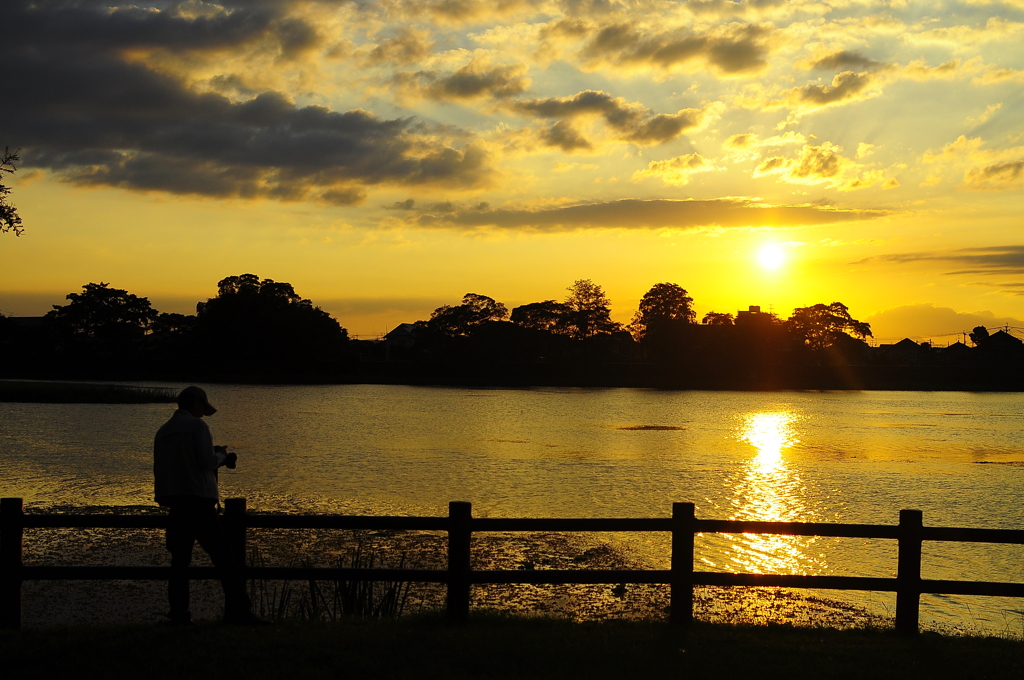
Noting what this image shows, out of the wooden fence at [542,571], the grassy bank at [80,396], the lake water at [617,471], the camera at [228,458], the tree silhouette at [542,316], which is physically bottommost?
the lake water at [617,471]

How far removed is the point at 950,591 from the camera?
840 centimetres

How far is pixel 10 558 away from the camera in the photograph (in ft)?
26.5

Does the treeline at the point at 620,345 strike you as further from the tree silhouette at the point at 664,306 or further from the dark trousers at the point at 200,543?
the dark trousers at the point at 200,543

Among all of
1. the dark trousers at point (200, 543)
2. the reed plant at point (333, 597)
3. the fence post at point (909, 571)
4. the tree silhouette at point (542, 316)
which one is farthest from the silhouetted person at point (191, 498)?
the tree silhouette at point (542, 316)

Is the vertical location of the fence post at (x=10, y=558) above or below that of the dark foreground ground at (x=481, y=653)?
above

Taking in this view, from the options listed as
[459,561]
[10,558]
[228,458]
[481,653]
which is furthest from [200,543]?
[481,653]

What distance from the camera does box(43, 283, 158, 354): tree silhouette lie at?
436ft

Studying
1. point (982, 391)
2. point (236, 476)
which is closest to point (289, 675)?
point (236, 476)

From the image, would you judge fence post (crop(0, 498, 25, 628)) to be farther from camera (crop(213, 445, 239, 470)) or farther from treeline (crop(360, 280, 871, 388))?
treeline (crop(360, 280, 871, 388))

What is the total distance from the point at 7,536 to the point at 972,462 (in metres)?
43.7

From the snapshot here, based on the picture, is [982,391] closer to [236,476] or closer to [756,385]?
[756,385]

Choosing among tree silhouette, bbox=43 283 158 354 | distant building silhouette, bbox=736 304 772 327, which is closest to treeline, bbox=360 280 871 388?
distant building silhouette, bbox=736 304 772 327

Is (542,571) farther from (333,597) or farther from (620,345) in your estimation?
(620,345)

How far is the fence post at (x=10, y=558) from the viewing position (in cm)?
802
